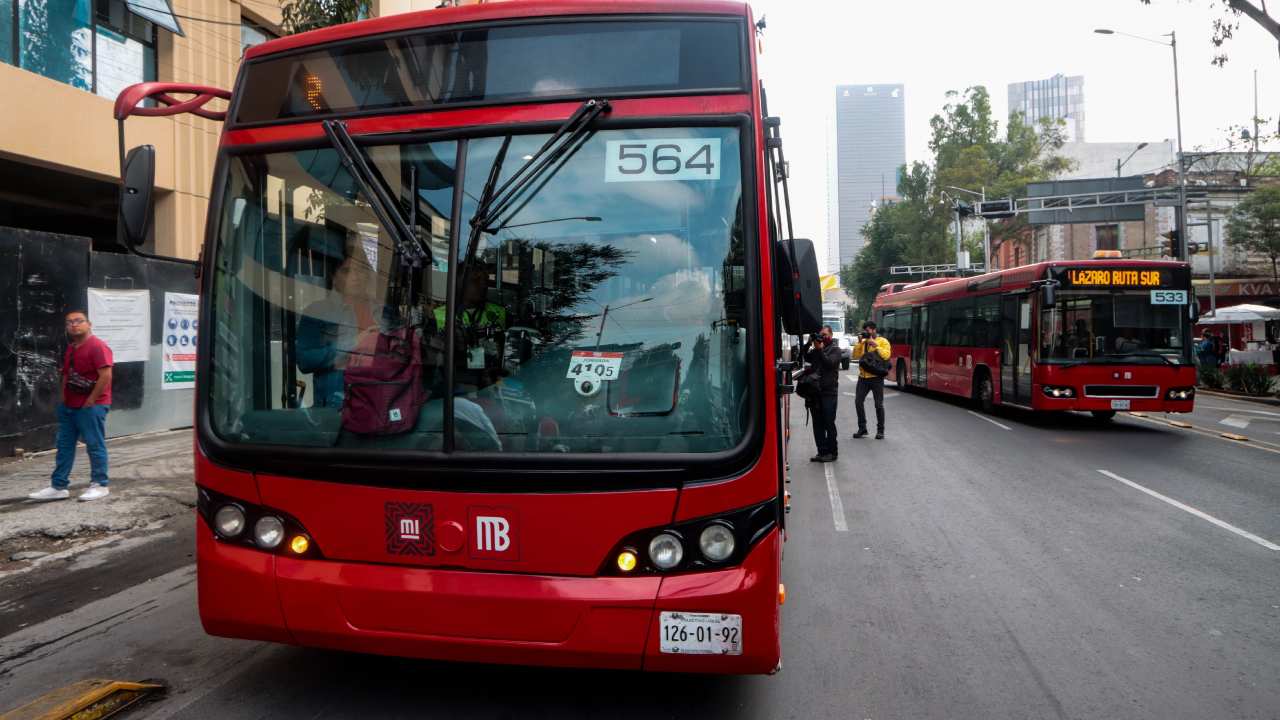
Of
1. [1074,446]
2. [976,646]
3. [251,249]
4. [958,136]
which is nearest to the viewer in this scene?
[251,249]

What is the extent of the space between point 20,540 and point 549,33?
6.04 m

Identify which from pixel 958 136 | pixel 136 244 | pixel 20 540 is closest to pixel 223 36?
pixel 20 540

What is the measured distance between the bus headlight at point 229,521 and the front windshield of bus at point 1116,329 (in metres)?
13.8

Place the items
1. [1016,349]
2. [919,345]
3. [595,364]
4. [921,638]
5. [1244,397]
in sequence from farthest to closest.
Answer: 1. [1244,397]
2. [919,345]
3. [1016,349]
4. [921,638]
5. [595,364]

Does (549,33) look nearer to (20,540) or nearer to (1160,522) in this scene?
(20,540)

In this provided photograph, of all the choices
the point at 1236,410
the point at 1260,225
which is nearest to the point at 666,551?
the point at 1236,410

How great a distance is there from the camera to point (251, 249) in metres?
3.64

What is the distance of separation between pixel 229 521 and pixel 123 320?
32.0ft

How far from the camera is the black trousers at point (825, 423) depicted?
36.0 feet

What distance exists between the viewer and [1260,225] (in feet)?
127

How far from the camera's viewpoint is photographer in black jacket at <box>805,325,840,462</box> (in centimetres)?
1100

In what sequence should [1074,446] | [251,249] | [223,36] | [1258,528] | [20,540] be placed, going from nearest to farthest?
[251,249] → [20,540] → [1258,528] → [1074,446] → [223,36]

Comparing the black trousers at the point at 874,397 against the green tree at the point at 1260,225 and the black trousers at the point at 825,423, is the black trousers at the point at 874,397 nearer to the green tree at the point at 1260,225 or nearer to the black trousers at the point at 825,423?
the black trousers at the point at 825,423

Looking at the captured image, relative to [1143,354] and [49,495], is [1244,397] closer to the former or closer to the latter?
[1143,354]
